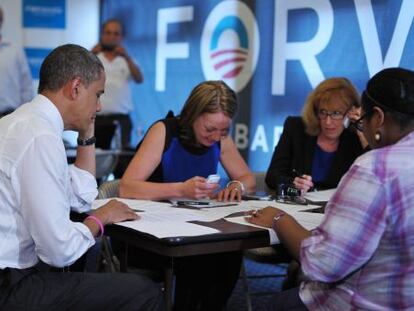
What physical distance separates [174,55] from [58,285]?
5.35 meters

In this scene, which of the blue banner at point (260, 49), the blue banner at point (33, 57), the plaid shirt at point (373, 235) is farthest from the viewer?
the blue banner at point (33, 57)

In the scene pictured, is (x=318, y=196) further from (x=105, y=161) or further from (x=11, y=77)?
(x=11, y=77)

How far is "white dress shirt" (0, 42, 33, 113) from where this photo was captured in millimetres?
6453

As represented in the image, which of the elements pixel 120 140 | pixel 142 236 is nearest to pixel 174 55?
pixel 120 140

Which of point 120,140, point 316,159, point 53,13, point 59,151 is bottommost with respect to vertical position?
point 120,140

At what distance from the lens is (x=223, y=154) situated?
3414 millimetres

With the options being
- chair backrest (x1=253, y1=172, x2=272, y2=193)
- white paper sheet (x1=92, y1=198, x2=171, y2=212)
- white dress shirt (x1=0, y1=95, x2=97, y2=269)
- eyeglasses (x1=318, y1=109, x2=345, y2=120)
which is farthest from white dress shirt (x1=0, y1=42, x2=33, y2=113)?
white dress shirt (x1=0, y1=95, x2=97, y2=269)

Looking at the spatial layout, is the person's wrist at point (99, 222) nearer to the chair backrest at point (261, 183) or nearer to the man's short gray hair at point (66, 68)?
the man's short gray hair at point (66, 68)

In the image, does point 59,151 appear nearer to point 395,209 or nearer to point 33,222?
point 33,222

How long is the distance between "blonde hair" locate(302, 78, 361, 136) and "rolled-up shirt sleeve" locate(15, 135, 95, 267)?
1.91 metres

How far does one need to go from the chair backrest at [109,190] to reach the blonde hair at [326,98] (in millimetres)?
1135

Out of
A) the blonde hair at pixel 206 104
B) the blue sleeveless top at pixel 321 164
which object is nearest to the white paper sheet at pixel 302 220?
the blonde hair at pixel 206 104

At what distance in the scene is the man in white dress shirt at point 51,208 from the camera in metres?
1.90

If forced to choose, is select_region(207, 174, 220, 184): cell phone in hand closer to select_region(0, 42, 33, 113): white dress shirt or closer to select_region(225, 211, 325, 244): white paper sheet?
select_region(225, 211, 325, 244): white paper sheet
